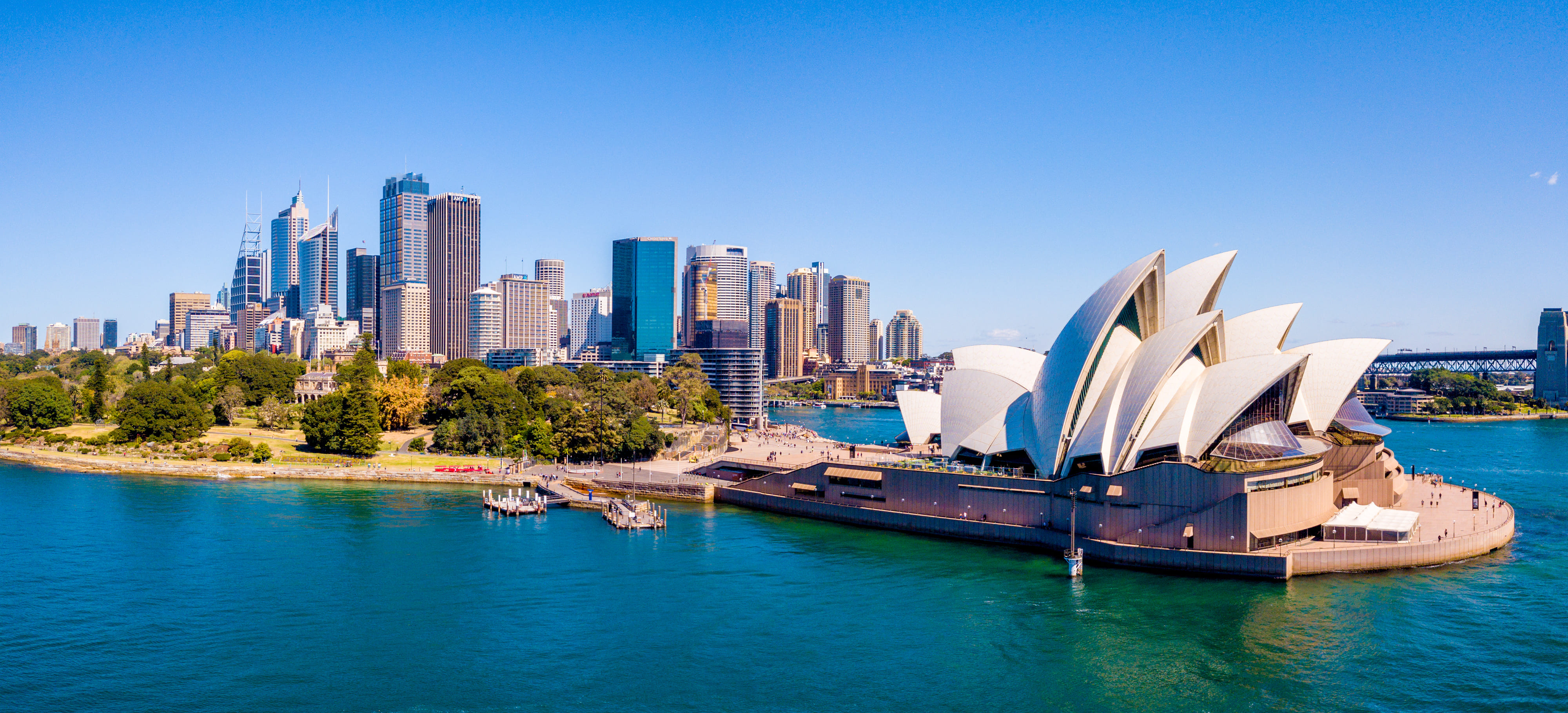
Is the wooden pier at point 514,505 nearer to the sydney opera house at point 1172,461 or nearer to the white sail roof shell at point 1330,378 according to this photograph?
the sydney opera house at point 1172,461

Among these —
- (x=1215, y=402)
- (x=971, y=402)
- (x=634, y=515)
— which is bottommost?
(x=634, y=515)

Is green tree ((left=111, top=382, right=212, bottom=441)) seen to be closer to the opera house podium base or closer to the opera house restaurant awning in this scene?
the opera house podium base

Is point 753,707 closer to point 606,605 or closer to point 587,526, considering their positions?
point 606,605

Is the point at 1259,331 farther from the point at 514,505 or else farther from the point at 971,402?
the point at 514,505

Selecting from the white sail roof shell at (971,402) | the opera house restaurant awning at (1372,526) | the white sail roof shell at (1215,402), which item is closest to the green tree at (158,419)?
the white sail roof shell at (971,402)

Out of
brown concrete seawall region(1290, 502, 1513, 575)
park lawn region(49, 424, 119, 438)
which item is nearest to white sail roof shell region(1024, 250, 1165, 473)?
brown concrete seawall region(1290, 502, 1513, 575)

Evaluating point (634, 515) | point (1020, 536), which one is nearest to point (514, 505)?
point (634, 515)
